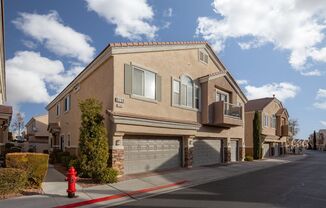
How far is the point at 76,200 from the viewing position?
36.7 feet

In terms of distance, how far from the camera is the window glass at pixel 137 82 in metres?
18.1

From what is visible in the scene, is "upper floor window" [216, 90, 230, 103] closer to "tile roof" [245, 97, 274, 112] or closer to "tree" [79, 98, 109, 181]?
"tree" [79, 98, 109, 181]

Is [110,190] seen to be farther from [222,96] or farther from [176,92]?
[222,96]

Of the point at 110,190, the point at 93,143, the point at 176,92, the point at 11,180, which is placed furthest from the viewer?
the point at 176,92

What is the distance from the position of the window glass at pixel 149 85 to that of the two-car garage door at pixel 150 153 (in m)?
2.41

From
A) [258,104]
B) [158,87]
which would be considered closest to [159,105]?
[158,87]

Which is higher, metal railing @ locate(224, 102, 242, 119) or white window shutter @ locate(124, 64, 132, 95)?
white window shutter @ locate(124, 64, 132, 95)

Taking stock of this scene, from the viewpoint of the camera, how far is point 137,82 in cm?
1834

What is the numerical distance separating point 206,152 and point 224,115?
306 centimetres

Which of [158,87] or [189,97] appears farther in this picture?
[189,97]

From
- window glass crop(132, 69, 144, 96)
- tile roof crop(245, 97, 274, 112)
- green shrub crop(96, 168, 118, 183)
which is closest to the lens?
green shrub crop(96, 168, 118, 183)

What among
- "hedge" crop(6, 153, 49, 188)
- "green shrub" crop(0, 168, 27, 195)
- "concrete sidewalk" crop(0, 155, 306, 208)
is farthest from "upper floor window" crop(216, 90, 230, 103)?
"green shrub" crop(0, 168, 27, 195)

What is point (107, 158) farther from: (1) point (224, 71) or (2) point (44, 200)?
(1) point (224, 71)

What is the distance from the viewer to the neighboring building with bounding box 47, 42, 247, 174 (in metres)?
17.2
